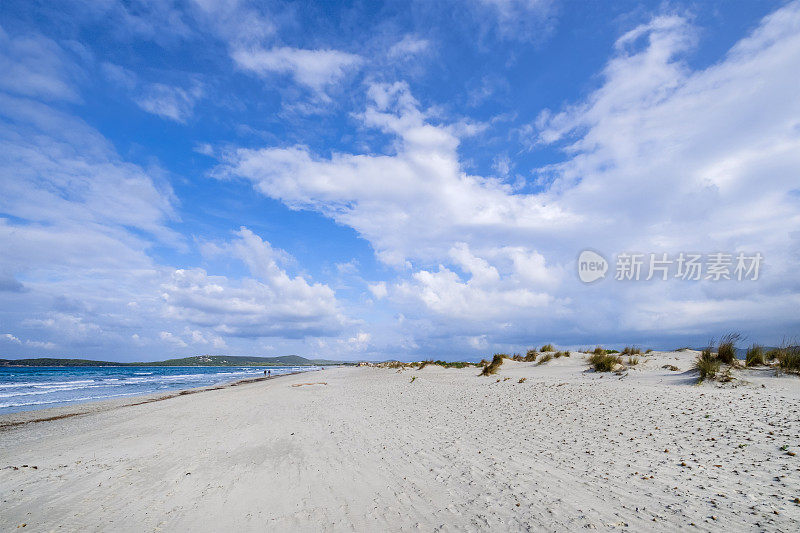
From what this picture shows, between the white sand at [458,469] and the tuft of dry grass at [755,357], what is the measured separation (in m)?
0.92

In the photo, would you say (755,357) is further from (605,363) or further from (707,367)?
(605,363)

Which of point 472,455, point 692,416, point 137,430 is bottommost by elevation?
point 137,430

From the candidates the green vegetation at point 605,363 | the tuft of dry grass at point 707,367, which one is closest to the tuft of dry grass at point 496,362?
the green vegetation at point 605,363

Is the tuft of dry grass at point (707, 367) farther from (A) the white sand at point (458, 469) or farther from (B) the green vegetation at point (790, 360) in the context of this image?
(B) the green vegetation at point (790, 360)

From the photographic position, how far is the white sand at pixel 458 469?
440 centimetres

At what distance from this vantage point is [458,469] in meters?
6.08

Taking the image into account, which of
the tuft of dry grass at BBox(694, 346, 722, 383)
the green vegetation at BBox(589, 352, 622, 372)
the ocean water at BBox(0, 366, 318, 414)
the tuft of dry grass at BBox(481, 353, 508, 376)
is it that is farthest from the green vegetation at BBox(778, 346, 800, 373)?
the ocean water at BBox(0, 366, 318, 414)

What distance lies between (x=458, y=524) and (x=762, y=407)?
7378 millimetres

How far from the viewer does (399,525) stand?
14.6ft

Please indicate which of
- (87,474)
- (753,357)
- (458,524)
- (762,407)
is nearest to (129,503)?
(87,474)

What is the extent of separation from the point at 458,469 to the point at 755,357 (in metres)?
11.8

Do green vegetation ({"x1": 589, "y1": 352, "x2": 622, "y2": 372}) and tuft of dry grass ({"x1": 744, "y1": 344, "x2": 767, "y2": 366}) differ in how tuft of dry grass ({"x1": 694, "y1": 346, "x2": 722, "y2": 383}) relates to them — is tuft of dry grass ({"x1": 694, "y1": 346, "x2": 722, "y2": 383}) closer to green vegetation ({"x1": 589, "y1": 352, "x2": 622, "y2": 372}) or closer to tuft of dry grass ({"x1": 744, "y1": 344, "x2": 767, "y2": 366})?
tuft of dry grass ({"x1": 744, "y1": 344, "x2": 767, "y2": 366})

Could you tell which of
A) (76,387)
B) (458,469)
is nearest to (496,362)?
(458,469)

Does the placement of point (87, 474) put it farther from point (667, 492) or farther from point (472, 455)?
point (667, 492)
